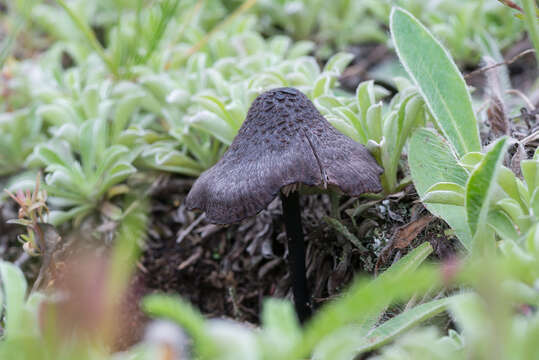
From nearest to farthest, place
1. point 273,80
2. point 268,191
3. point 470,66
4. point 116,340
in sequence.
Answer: point 268,191, point 116,340, point 273,80, point 470,66

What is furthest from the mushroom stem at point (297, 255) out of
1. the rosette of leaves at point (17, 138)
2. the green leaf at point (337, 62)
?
the rosette of leaves at point (17, 138)

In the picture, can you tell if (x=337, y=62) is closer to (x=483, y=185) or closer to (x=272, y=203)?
(x=272, y=203)

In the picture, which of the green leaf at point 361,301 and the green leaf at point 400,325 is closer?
the green leaf at point 361,301

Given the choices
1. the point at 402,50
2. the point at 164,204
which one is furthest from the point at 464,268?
the point at 164,204

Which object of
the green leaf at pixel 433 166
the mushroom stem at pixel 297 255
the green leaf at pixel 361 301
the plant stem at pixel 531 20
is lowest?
the mushroom stem at pixel 297 255

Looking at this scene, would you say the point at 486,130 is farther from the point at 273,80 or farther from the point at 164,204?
the point at 164,204

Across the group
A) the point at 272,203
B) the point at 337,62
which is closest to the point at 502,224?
the point at 272,203

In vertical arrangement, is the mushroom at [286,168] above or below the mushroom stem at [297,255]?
above

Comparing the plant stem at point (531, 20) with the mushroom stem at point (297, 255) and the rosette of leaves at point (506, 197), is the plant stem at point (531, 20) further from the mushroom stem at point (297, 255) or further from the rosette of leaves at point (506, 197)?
the mushroom stem at point (297, 255)
